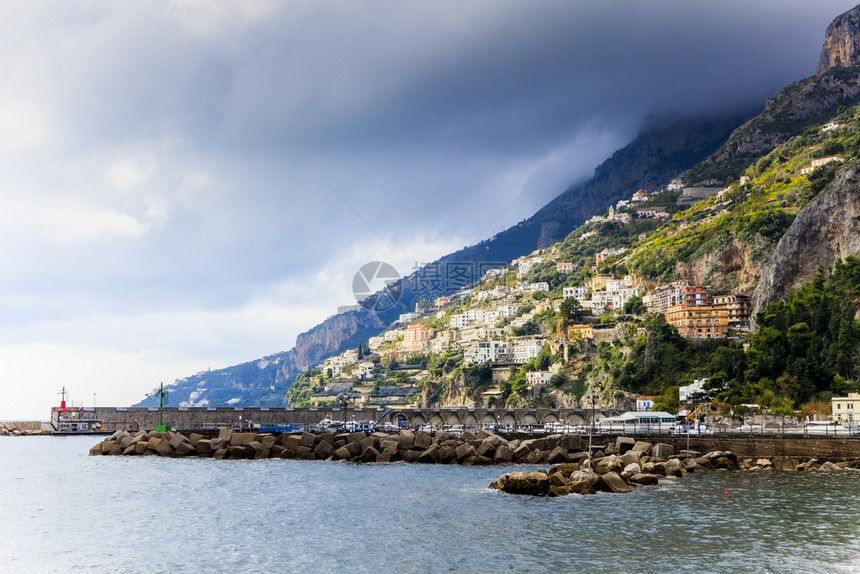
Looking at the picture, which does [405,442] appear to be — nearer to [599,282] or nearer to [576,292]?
[599,282]

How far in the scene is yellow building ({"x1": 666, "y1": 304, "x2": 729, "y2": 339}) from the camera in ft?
417

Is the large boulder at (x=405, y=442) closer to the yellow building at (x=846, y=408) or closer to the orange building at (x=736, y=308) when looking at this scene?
the yellow building at (x=846, y=408)

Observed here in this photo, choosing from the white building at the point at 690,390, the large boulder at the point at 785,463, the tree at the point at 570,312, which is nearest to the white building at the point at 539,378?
the tree at the point at 570,312

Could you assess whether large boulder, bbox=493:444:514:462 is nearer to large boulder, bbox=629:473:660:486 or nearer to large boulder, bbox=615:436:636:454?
large boulder, bbox=615:436:636:454

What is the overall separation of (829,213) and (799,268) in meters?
7.94

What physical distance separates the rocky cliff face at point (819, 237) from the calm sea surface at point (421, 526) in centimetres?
6431

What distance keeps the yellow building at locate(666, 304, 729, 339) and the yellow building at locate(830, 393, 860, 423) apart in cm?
5477

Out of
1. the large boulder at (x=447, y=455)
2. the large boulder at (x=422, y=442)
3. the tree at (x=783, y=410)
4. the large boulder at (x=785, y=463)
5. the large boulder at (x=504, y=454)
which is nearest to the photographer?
the large boulder at (x=785, y=463)

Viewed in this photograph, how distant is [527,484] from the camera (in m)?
40.8

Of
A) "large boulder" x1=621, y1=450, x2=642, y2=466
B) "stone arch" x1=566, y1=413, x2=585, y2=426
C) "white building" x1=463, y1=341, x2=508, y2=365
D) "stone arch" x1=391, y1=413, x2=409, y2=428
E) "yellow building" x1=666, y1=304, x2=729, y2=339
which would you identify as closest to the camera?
"large boulder" x1=621, y1=450, x2=642, y2=466

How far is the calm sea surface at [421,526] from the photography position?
27.4m

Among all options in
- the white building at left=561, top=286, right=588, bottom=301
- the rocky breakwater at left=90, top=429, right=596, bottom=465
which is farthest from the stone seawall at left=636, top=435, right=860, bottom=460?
the white building at left=561, top=286, right=588, bottom=301

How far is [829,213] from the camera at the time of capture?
10644 centimetres

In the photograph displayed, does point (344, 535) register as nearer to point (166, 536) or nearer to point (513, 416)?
point (166, 536)
